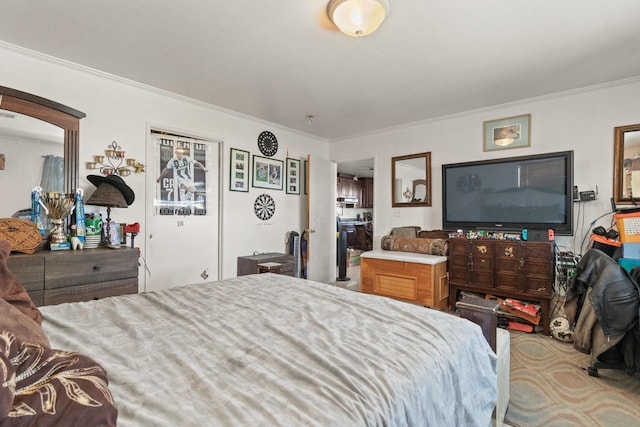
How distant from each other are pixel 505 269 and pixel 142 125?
3.93 metres

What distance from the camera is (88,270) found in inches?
84.0

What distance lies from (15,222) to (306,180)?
3.29m

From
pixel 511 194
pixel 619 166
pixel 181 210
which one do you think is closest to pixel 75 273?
pixel 181 210

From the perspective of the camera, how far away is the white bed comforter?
675 millimetres

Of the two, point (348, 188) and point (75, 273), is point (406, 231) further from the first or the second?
point (348, 188)

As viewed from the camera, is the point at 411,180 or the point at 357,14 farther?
the point at 411,180

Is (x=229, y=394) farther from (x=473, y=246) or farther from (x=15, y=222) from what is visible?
(x=473, y=246)

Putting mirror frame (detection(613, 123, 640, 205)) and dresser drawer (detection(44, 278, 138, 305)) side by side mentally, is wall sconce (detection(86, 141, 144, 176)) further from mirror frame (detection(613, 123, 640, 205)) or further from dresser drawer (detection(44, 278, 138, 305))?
mirror frame (detection(613, 123, 640, 205))

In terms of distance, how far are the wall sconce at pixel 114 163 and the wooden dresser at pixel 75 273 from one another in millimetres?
898

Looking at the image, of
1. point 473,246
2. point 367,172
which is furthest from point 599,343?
point 367,172

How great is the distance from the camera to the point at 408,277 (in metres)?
3.46

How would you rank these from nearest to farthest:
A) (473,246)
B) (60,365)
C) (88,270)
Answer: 1. (60,365)
2. (88,270)
3. (473,246)

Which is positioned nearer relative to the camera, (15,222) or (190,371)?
(190,371)

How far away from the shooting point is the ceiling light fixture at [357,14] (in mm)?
1738
